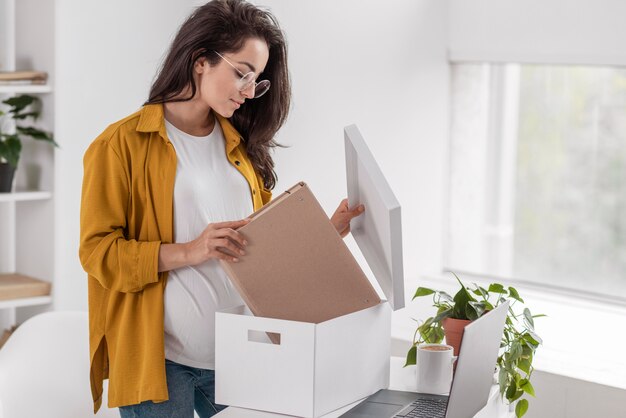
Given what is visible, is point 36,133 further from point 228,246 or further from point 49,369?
point 228,246

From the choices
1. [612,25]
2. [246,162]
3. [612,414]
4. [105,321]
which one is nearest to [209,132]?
[246,162]

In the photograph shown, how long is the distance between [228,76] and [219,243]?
0.36 metres

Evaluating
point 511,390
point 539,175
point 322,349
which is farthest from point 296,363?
point 539,175

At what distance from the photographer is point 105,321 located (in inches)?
68.9

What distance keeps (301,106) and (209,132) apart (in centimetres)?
113

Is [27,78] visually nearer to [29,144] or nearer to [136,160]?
[29,144]

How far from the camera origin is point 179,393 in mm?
1739

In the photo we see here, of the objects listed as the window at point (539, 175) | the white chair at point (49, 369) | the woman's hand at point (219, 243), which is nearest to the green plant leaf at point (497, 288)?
the woman's hand at point (219, 243)

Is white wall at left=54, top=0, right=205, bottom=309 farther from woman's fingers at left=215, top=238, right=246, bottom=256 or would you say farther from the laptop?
the laptop

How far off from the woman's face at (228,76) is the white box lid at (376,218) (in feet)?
0.77

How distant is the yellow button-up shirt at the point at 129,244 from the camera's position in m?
1.66

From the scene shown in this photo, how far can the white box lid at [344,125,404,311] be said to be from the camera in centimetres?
154

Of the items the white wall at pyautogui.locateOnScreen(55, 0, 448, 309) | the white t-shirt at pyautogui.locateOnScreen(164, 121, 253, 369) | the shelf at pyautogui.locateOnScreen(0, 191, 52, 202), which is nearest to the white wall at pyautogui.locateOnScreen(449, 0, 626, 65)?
the white wall at pyautogui.locateOnScreen(55, 0, 448, 309)

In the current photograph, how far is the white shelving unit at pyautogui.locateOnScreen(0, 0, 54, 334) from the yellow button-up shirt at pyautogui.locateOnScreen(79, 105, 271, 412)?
96 cm
